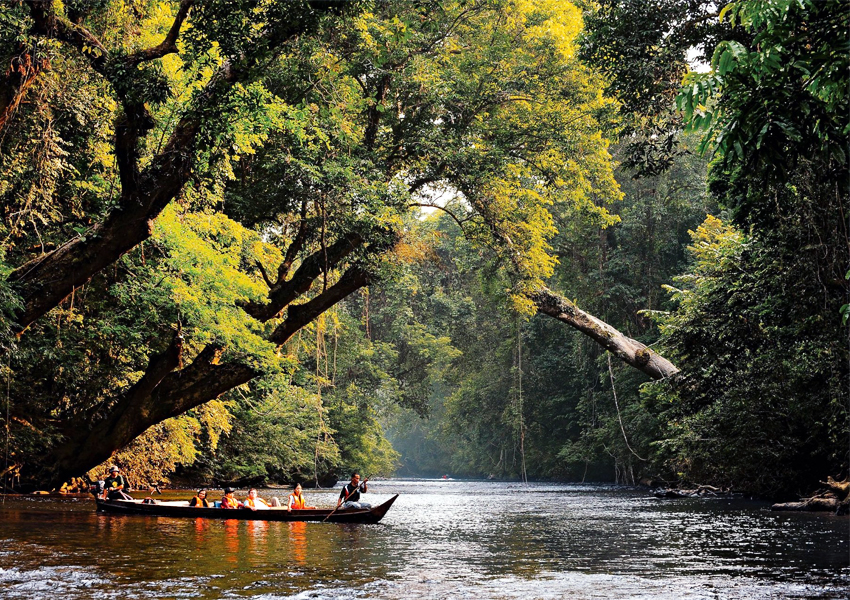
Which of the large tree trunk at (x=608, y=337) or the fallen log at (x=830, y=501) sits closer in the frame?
the fallen log at (x=830, y=501)

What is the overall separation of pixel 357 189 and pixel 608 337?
1011 centimetres

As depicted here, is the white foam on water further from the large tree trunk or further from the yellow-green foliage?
the large tree trunk

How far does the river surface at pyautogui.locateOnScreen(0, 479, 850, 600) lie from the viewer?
8.74 m

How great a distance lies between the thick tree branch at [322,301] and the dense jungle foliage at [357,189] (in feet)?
0.26

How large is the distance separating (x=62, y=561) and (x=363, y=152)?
1046cm

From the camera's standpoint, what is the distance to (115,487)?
18422 mm

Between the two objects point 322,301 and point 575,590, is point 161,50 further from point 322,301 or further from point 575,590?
point 322,301

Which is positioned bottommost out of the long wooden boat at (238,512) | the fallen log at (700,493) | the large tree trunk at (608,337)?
the fallen log at (700,493)

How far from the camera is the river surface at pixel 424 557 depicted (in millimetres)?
8742

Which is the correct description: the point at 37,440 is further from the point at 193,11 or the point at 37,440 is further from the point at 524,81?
the point at 524,81

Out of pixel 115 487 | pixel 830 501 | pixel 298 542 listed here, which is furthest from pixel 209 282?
pixel 830 501

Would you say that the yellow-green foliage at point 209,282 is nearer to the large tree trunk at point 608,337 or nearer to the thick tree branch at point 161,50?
the thick tree branch at point 161,50

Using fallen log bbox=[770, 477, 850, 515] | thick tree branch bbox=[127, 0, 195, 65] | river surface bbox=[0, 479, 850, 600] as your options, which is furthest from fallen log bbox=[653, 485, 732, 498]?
thick tree branch bbox=[127, 0, 195, 65]

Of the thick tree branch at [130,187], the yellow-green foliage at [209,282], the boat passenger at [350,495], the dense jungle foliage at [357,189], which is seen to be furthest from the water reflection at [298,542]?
the thick tree branch at [130,187]
